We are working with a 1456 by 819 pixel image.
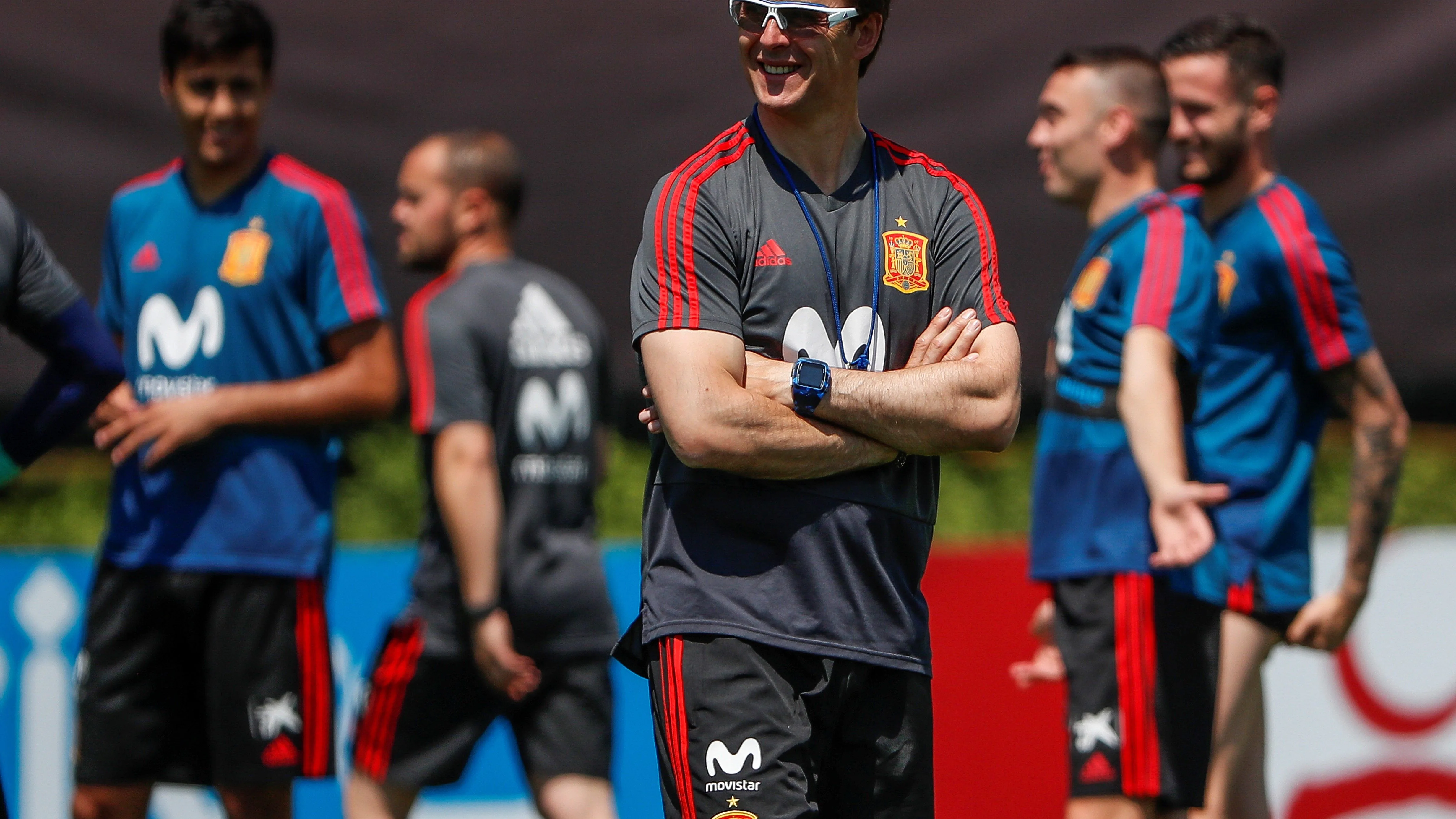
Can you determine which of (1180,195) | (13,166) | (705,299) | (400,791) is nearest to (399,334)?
(13,166)

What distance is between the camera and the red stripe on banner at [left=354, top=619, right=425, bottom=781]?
4.58 meters

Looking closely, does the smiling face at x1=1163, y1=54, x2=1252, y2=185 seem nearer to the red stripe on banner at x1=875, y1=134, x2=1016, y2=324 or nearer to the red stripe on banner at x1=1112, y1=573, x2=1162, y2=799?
the red stripe on banner at x1=1112, y1=573, x2=1162, y2=799

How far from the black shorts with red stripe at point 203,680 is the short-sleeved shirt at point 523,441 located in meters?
0.50

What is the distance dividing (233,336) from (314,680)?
942 mm

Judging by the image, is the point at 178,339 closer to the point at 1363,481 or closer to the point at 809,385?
the point at 809,385

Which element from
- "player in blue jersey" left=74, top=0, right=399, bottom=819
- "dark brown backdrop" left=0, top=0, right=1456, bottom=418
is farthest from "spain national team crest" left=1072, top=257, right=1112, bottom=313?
"player in blue jersey" left=74, top=0, right=399, bottom=819

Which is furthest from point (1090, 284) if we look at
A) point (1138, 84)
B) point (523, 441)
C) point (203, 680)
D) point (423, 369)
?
point (203, 680)

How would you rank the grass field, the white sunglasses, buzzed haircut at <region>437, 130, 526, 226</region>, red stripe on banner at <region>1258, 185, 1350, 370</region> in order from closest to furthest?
the white sunglasses, red stripe on banner at <region>1258, 185, 1350, 370</region>, buzzed haircut at <region>437, 130, 526, 226</region>, the grass field

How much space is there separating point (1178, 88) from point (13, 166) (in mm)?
4145

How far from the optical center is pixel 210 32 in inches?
173

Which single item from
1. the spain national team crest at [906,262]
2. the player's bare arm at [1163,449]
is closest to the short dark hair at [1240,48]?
the player's bare arm at [1163,449]

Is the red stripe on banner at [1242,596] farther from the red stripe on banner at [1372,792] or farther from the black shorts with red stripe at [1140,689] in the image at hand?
the red stripe on banner at [1372,792]

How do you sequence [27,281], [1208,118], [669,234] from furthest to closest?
1. [1208,118]
2. [27,281]
3. [669,234]

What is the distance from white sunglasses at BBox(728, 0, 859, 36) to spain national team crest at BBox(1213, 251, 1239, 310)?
1943mm
